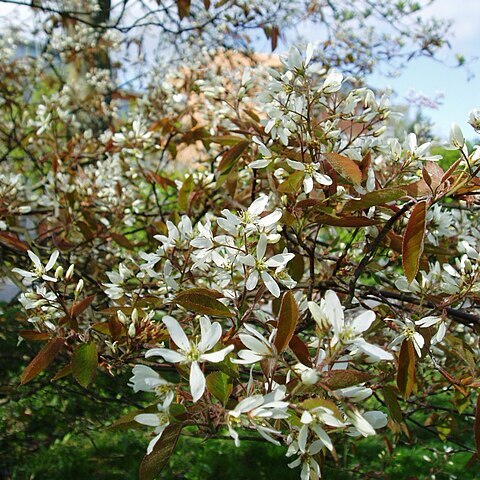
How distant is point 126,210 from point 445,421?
140 centimetres

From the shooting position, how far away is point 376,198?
3.41ft

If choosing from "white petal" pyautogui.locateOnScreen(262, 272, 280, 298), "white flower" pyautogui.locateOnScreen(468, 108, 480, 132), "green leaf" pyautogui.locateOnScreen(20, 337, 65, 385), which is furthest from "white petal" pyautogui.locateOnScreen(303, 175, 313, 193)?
"green leaf" pyautogui.locateOnScreen(20, 337, 65, 385)

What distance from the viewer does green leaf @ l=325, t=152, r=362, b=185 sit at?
42.3 inches

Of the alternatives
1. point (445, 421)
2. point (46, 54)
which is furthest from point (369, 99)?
point (46, 54)

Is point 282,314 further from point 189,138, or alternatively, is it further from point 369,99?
point 189,138

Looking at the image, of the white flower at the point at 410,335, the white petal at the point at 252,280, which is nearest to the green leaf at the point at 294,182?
the white petal at the point at 252,280

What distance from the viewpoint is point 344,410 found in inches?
32.2

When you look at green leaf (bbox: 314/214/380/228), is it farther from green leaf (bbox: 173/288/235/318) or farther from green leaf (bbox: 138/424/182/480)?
green leaf (bbox: 138/424/182/480)

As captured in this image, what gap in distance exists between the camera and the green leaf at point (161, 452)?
33.5 inches

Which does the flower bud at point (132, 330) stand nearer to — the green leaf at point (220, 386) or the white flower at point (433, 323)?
the green leaf at point (220, 386)

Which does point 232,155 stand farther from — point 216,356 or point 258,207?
point 216,356

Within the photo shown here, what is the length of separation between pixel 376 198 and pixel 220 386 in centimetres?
45

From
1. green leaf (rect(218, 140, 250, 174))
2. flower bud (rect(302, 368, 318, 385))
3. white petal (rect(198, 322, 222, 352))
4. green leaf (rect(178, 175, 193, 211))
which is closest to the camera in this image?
flower bud (rect(302, 368, 318, 385))

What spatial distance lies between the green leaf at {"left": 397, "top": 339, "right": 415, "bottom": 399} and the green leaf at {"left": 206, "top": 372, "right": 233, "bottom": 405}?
1.08ft
